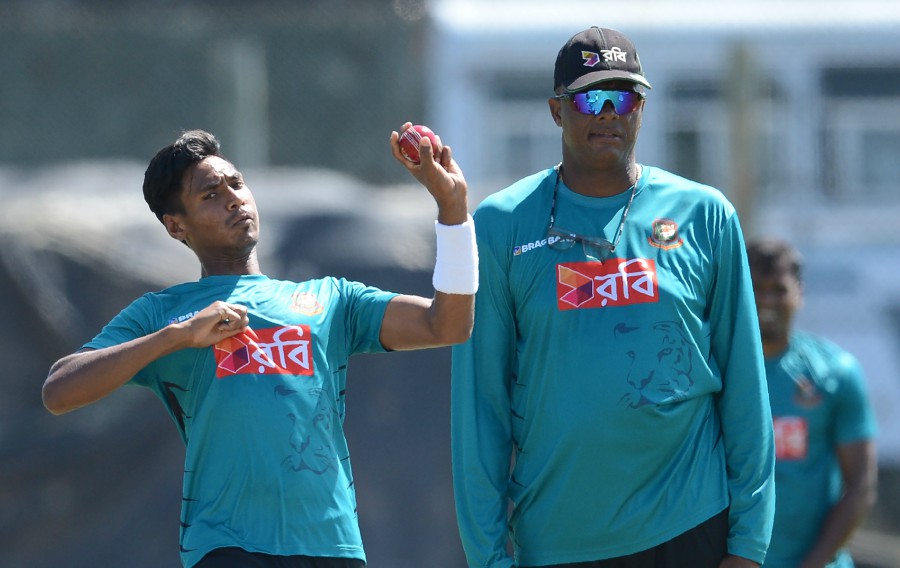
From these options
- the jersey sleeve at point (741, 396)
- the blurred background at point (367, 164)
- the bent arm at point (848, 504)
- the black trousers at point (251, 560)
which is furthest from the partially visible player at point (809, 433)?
the blurred background at point (367, 164)

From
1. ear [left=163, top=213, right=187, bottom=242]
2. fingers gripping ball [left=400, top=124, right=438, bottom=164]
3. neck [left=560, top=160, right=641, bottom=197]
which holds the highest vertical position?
fingers gripping ball [left=400, top=124, right=438, bottom=164]

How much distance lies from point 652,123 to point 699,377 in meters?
6.66

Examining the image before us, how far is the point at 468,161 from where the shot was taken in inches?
387

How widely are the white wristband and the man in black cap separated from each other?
0.69 feet

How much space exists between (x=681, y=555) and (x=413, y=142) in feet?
3.79

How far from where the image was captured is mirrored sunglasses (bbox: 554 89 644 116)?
330 cm

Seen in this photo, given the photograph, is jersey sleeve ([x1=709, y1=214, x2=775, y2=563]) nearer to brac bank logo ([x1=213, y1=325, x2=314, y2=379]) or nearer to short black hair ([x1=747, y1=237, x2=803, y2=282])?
brac bank logo ([x1=213, y1=325, x2=314, y2=379])

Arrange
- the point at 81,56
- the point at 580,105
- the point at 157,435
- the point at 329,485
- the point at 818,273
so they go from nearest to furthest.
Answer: the point at 329,485 → the point at 580,105 → the point at 157,435 → the point at 818,273 → the point at 81,56

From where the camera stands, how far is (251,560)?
3.00 metres

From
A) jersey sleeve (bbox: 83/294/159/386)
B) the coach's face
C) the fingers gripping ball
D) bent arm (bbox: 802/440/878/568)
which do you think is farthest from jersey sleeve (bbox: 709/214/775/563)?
jersey sleeve (bbox: 83/294/159/386)

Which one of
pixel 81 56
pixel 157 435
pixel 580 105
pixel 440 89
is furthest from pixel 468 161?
pixel 81 56

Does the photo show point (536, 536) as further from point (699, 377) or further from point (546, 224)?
point (546, 224)

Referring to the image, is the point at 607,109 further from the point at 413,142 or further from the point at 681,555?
the point at 681,555

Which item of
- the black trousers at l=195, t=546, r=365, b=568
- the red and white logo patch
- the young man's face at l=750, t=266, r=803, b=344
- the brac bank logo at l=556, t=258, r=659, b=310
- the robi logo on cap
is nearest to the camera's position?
the black trousers at l=195, t=546, r=365, b=568
